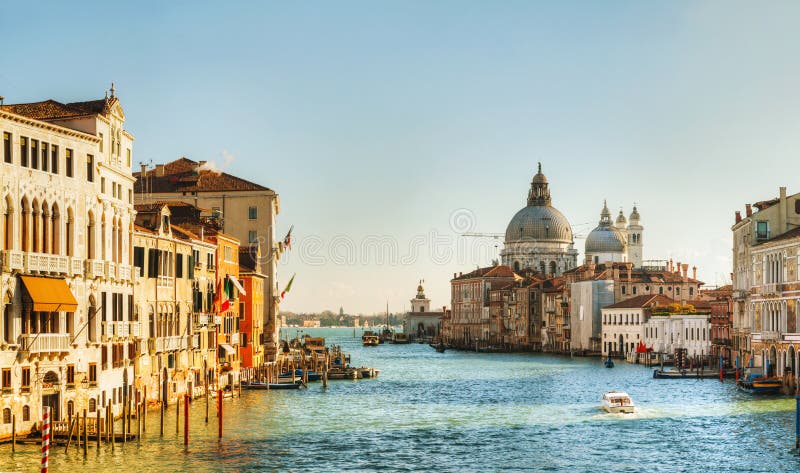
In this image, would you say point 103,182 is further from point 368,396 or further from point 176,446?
point 368,396

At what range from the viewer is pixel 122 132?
32.1 meters

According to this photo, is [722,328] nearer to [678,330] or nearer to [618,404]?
[678,330]

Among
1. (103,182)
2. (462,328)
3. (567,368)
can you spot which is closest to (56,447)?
(103,182)

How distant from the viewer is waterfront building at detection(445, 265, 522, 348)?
12950 centimetres

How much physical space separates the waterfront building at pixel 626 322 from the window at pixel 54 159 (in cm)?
6211

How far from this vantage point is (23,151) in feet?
88.3

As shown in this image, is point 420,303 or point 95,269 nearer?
point 95,269

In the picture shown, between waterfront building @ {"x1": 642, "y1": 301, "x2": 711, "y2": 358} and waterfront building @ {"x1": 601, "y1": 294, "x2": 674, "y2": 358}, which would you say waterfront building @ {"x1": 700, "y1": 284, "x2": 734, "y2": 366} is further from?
waterfront building @ {"x1": 601, "y1": 294, "x2": 674, "y2": 358}

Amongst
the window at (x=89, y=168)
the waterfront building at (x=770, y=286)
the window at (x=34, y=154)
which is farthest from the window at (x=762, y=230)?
the window at (x=34, y=154)

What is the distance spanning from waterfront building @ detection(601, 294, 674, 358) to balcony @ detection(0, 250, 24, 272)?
63371 mm

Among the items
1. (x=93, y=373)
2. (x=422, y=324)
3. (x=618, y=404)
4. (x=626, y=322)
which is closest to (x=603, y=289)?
(x=626, y=322)

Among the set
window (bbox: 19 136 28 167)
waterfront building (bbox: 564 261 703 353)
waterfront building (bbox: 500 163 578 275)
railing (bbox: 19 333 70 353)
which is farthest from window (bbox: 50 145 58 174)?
waterfront building (bbox: 500 163 578 275)

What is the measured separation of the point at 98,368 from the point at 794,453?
17.4 m

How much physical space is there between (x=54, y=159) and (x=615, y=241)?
11018cm
